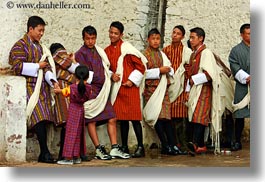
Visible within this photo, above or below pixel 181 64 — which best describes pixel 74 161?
below

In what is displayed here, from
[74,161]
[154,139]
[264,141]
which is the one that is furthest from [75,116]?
[264,141]

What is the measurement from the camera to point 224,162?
8.06 metres

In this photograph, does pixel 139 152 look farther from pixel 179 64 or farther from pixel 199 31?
Result: pixel 199 31

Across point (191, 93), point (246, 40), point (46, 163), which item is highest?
point (246, 40)

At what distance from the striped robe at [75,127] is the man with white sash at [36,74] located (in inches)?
9.3

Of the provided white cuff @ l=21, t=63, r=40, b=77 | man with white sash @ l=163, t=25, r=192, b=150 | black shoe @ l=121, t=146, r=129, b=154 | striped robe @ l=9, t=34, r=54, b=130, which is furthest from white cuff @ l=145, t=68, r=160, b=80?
white cuff @ l=21, t=63, r=40, b=77

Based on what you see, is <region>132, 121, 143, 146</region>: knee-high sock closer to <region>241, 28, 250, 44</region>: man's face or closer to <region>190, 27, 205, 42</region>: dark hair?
<region>190, 27, 205, 42</region>: dark hair

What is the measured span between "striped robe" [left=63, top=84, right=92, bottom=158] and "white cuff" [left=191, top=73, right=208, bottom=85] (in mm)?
1061

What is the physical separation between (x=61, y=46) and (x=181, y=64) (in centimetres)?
119

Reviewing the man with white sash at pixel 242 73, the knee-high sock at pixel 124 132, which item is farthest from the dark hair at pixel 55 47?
the man with white sash at pixel 242 73

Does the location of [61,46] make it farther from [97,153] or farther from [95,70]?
[97,153]

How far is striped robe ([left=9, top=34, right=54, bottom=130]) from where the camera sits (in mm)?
7910

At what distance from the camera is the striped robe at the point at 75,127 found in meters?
7.79

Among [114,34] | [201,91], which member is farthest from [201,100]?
[114,34]
